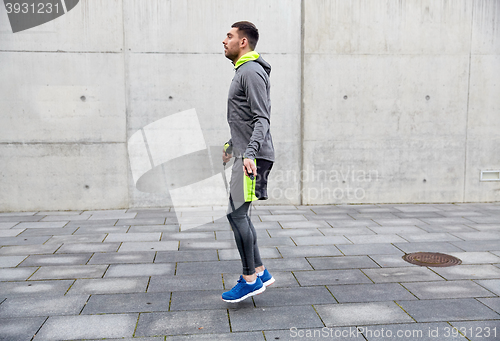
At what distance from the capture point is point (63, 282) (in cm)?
384

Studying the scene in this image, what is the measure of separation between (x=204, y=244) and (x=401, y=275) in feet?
7.19

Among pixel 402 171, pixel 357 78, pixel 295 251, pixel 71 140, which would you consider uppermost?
pixel 357 78

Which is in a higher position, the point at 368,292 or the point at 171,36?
the point at 171,36

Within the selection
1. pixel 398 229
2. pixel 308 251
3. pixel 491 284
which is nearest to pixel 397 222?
pixel 398 229

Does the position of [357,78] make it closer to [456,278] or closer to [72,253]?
[456,278]

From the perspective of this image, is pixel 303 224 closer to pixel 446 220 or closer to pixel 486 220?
pixel 446 220

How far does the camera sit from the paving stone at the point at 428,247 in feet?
15.9

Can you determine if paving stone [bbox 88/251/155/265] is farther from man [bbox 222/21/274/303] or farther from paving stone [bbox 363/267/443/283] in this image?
paving stone [bbox 363/267/443/283]

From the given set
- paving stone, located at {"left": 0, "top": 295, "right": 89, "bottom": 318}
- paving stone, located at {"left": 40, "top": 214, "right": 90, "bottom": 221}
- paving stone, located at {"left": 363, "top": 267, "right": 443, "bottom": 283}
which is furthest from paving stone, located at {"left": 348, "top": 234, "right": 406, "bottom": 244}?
paving stone, located at {"left": 40, "top": 214, "right": 90, "bottom": 221}

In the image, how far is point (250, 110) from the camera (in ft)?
10.8

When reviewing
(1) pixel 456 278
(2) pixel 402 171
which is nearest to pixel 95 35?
(2) pixel 402 171

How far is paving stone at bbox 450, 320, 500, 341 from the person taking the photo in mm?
2748

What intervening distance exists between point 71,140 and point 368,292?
5427 mm

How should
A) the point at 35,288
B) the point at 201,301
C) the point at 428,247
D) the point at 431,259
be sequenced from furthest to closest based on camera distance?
the point at 428,247 → the point at 431,259 → the point at 35,288 → the point at 201,301
